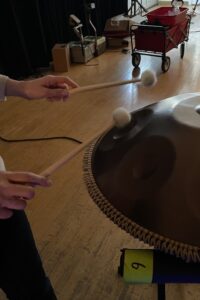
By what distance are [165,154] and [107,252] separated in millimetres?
750

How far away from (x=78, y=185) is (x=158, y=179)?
1018 millimetres

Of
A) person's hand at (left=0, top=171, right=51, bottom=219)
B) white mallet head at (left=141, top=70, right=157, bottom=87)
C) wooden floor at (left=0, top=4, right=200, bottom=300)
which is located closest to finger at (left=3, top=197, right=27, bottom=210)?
person's hand at (left=0, top=171, right=51, bottom=219)

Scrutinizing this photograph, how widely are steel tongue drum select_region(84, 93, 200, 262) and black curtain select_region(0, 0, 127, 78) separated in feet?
7.48

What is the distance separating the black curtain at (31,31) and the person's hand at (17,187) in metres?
2.35

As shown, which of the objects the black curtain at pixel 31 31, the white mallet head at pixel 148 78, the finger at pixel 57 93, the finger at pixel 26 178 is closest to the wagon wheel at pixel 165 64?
the black curtain at pixel 31 31

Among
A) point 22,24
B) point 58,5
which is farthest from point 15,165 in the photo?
point 58,5

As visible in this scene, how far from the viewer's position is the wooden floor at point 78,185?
1080 mm

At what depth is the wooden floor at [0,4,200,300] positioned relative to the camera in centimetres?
108

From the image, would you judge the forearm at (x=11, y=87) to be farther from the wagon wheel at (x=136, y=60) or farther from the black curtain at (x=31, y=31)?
the wagon wheel at (x=136, y=60)

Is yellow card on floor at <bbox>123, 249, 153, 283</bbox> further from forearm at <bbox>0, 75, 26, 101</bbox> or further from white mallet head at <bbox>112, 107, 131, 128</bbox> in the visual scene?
forearm at <bbox>0, 75, 26, 101</bbox>

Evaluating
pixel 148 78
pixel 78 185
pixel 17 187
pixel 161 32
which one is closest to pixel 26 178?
pixel 17 187

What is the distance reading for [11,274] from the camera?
733mm

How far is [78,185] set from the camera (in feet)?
4.97

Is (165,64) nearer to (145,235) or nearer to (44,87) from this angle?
(44,87)
